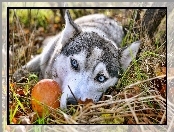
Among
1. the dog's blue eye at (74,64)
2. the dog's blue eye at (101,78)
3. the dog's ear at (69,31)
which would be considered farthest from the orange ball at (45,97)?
the dog's ear at (69,31)

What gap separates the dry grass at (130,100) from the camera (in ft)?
10.8

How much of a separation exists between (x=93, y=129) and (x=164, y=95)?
0.62 meters

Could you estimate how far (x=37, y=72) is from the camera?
13.6 ft

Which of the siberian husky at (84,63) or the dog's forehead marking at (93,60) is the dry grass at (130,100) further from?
the dog's forehead marking at (93,60)

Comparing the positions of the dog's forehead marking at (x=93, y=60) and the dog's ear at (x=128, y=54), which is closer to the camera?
the dog's forehead marking at (x=93, y=60)

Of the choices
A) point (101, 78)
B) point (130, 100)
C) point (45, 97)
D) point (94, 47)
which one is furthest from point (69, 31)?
point (130, 100)

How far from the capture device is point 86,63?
339 centimetres

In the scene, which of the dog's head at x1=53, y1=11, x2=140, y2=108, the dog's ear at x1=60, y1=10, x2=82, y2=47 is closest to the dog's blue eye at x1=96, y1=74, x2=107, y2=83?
the dog's head at x1=53, y1=11, x2=140, y2=108

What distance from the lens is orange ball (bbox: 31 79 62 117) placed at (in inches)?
130

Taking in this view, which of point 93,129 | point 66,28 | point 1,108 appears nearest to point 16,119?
point 1,108

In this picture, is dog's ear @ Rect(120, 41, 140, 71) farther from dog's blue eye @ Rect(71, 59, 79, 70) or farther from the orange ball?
the orange ball

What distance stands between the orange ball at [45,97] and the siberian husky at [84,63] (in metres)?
0.06

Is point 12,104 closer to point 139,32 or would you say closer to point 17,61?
point 17,61

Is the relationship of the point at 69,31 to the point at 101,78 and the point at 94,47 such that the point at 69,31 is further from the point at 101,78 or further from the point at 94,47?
the point at 101,78
